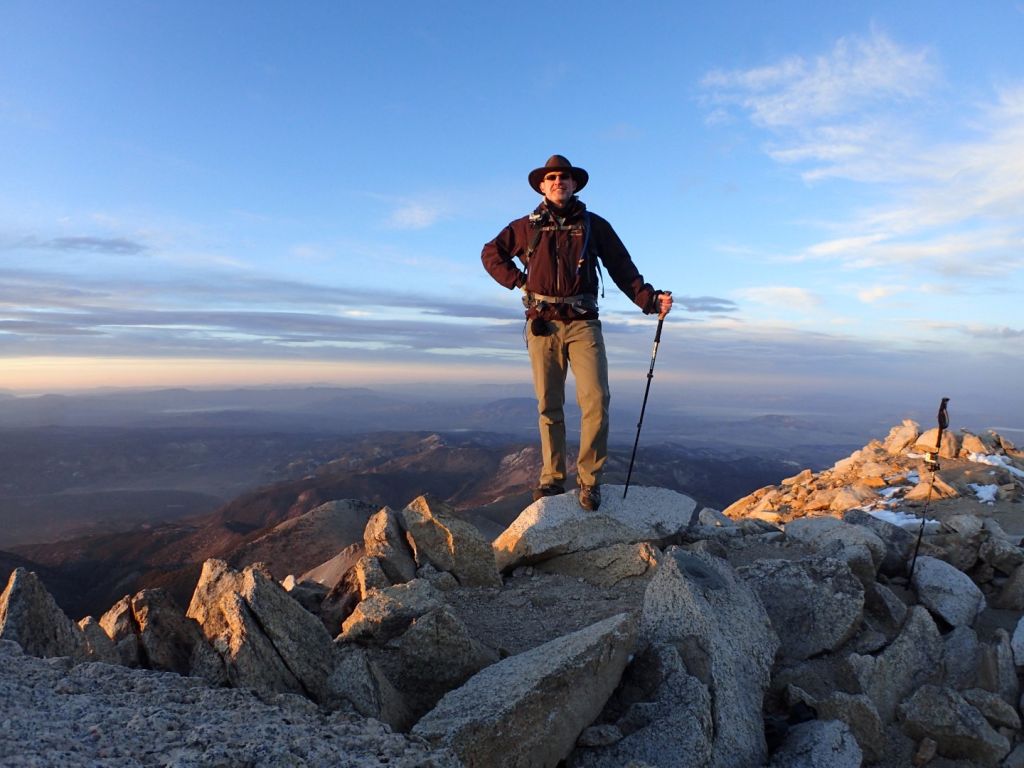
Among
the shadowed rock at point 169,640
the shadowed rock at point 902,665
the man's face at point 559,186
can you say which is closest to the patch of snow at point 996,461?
the shadowed rock at point 902,665

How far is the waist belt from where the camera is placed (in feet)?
31.1

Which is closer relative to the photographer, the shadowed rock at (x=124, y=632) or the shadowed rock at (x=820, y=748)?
the shadowed rock at (x=820, y=748)

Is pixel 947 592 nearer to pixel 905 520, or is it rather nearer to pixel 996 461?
pixel 905 520

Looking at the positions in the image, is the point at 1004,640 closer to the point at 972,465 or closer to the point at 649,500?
the point at 649,500

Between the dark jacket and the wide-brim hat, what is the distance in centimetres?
37

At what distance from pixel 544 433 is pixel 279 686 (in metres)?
5.73

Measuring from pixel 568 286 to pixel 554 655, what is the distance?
5.45 metres

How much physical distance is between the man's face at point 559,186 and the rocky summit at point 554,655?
4.62m

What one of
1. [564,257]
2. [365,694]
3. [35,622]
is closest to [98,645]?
[35,622]

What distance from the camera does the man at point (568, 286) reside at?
9.46 m

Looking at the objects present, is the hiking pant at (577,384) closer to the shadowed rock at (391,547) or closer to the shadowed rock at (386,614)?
the shadowed rock at (391,547)

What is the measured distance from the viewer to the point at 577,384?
32.3 feet

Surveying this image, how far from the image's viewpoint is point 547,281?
9.55 m

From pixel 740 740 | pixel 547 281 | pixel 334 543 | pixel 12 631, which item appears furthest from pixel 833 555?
pixel 334 543
